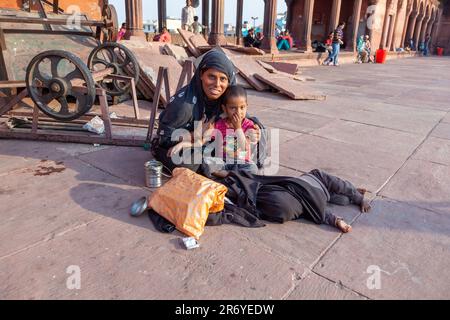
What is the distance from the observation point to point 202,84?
3.05m

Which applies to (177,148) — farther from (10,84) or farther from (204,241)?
(10,84)

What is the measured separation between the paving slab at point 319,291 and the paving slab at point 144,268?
0.06 metres

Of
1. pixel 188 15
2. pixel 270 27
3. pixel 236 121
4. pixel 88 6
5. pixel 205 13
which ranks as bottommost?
pixel 236 121

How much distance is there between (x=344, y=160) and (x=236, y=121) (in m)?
Result: 1.61

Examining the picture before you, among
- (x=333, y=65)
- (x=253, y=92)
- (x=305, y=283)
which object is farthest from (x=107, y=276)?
(x=333, y=65)

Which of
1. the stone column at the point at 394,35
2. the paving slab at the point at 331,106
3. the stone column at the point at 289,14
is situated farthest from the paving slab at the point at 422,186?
the stone column at the point at 394,35

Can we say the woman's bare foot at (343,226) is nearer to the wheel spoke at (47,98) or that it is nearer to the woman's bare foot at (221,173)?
the woman's bare foot at (221,173)

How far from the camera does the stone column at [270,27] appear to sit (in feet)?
49.8

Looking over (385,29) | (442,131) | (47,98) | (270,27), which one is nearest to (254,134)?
(47,98)

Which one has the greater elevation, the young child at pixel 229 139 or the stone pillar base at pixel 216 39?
the stone pillar base at pixel 216 39

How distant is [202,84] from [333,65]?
53.1 feet

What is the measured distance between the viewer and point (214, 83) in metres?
2.96
